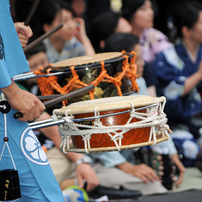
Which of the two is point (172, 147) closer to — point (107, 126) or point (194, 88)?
point (194, 88)

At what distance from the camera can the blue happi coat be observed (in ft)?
11.0

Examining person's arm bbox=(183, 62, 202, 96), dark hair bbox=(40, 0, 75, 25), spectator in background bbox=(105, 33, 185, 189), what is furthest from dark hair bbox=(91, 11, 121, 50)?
person's arm bbox=(183, 62, 202, 96)

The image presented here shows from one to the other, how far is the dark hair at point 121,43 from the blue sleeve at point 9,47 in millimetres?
1496

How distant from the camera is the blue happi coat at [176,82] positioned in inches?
132

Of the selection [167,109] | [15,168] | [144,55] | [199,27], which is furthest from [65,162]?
[199,27]

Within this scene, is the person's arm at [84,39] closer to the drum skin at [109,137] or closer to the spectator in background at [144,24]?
the spectator in background at [144,24]

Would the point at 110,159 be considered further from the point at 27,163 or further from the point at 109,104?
the point at 27,163

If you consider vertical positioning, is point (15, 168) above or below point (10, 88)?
below

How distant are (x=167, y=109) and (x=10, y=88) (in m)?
2.20

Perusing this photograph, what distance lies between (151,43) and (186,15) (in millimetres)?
423

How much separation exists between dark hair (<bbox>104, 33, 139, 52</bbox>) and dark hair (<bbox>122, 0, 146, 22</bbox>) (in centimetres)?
109

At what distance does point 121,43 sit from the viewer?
2885 millimetres

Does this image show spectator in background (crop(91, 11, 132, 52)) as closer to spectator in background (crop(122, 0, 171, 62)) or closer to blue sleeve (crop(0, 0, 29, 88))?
spectator in background (crop(122, 0, 171, 62))

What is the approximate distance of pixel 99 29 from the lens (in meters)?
3.56
